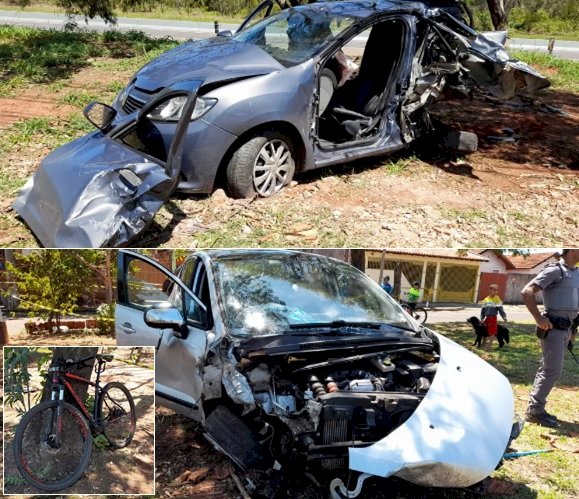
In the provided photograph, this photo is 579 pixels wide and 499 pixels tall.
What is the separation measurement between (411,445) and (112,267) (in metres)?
1.85

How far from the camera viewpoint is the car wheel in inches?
197

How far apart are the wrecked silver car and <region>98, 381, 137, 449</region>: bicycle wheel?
297mm

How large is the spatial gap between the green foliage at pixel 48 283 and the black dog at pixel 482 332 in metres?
3.35

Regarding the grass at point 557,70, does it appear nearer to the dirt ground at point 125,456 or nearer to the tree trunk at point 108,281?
the tree trunk at point 108,281

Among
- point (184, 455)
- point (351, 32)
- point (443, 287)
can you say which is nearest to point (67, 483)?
point (184, 455)

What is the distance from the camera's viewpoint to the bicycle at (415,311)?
4.15m

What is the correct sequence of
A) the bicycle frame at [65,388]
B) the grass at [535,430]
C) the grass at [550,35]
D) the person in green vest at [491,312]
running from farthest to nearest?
the grass at [550,35] < the person in green vest at [491,312] < the grass at [535,430] < the bicycle frame at [65,388]

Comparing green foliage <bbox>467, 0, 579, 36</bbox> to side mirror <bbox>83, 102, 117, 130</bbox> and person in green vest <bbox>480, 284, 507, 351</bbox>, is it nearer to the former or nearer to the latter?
person in green vest <bbox>480, 284, 507, 351</bbox>

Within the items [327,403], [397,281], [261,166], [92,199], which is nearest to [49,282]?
[92,199]

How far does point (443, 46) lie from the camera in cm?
654

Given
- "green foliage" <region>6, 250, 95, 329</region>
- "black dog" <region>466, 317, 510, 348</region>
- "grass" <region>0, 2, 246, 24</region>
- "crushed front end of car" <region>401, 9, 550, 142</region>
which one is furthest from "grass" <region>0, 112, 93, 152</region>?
"grass" <region>0, 2, 246, 24</region>

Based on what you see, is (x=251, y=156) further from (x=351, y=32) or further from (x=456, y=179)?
(x=456, y=179)

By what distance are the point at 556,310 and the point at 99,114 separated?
415 centimetres

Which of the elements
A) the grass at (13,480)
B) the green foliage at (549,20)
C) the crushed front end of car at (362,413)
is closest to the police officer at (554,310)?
the crushed front end of car at (362,413)
